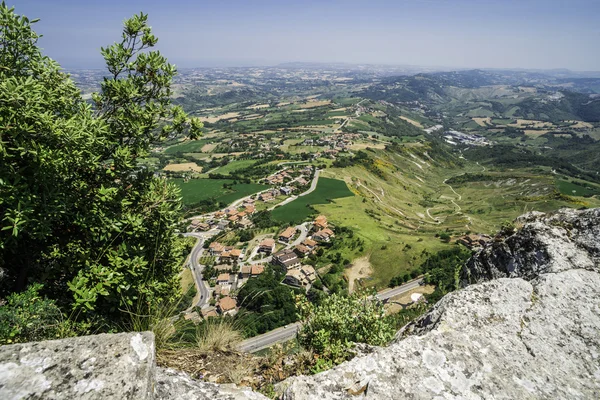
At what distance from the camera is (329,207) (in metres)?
125

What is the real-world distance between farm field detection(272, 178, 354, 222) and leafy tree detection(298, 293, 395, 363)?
107m

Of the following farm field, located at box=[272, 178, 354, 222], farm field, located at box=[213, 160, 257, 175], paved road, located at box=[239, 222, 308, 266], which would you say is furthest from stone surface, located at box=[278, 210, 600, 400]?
farm field, located at box=[213, 160, 257, 175]

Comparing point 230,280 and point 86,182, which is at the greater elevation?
point 86,182

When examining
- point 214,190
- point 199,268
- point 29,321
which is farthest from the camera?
point 214,190

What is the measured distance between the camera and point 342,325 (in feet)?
25.1

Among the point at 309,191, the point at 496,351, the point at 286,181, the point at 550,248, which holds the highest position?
the point at 550,248

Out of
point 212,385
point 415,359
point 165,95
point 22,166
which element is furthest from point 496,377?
point 165,95

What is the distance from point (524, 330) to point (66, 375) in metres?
7.04

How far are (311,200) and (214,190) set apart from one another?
170 ft

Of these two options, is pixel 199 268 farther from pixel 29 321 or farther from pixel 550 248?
pixel 550 248

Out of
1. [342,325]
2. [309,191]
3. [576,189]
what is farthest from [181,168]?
[576,189]

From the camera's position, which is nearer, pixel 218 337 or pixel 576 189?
pixel 218 337

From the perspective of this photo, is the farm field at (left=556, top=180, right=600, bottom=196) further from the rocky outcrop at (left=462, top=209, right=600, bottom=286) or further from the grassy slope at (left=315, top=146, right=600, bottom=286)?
the rocky outcrop at (left=462, top=209, right=600, bottom=286)

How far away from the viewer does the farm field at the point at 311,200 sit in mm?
120125
